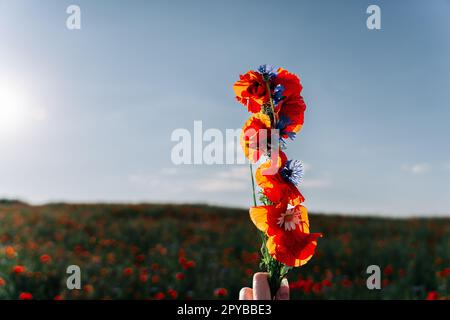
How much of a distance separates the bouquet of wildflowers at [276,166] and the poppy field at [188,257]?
2824 millimetres

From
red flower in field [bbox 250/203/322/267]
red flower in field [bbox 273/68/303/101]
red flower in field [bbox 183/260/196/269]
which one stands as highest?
red flower in field [bbox 273/68/303/101]

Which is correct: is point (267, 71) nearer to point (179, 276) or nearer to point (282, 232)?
point (282, 232)

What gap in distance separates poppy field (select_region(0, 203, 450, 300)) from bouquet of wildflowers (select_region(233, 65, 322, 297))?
282 cm

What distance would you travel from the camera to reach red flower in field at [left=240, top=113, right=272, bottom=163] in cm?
206

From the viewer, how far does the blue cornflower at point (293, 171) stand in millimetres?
1998

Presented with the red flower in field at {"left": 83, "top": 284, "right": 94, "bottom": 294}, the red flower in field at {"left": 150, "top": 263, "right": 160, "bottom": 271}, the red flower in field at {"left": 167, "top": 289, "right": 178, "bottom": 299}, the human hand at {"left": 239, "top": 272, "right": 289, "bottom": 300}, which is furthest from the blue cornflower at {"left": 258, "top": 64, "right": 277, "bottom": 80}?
the red flower in field at {"left": 150, "top": 263, "right": 160, "bottom": 271}

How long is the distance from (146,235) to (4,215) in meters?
3.36

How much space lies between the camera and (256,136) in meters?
2.06

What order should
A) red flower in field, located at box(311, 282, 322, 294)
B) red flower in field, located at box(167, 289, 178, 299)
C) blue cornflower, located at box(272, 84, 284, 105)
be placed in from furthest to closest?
red flower in field, located at box(311, 282, 322, 294), red flower in field, located at box(167, 289, 178, 299), blue cornflower, located at box(272, 84, 284, 105)

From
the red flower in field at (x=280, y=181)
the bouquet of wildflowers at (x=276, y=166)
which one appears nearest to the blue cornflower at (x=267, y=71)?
the bouquet of wildflowers at (x=276, y=166)

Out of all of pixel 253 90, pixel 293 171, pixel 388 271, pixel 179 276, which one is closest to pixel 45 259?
pixel 179 276

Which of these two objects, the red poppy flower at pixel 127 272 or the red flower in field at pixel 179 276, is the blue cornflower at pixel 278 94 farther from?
the red poppy flower at pixel 127 272

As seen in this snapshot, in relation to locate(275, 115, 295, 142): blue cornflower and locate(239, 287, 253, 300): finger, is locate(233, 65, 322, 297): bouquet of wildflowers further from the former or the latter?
locate(239, 287, 253, 300): finger
